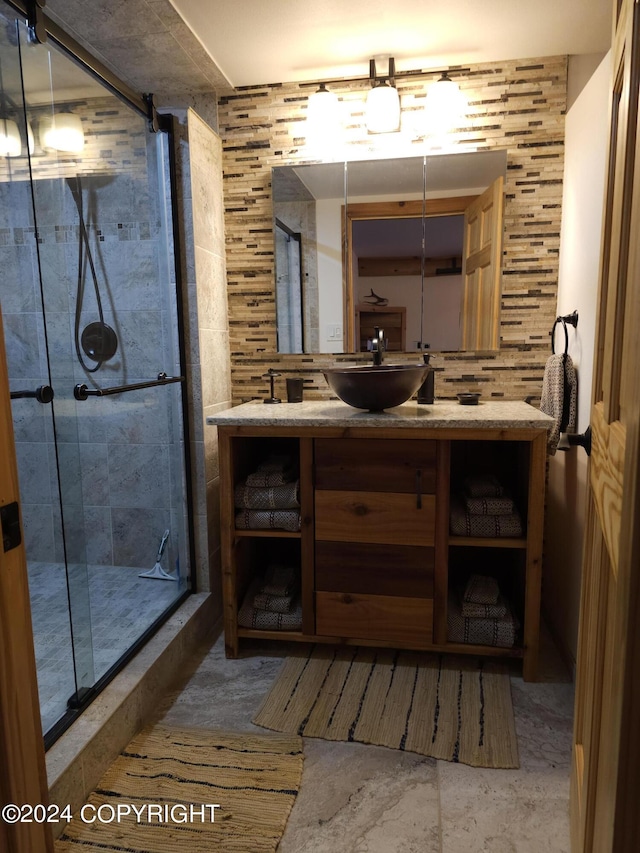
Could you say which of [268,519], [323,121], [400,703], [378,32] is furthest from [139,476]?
[378,32]

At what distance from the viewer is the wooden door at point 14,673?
94 centimetres

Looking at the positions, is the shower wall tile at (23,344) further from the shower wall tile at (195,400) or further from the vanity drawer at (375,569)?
the vanity drawer at (375,569)

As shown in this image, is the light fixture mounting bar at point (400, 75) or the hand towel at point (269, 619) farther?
the light fixture mounting bar at point (400, 75)

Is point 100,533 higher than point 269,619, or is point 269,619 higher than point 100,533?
point 100,533

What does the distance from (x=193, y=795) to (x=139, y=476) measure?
1.30 metres

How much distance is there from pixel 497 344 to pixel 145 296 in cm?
151

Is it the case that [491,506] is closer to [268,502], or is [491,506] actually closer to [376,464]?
[376,464]

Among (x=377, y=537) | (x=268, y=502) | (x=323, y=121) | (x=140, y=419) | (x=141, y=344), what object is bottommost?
(x=377, y=537)

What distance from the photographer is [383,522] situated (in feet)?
6.79

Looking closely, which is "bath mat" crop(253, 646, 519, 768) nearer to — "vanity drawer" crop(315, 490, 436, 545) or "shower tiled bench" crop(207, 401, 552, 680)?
"shower tiled bench" crop(207, 401, 552, 680)

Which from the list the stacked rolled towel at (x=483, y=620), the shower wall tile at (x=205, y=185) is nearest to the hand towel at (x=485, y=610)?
the stacked rolled towel at (x=483, y=620)

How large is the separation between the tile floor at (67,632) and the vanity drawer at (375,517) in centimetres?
82

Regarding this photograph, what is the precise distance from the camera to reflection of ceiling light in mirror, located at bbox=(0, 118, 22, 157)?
5.23ft

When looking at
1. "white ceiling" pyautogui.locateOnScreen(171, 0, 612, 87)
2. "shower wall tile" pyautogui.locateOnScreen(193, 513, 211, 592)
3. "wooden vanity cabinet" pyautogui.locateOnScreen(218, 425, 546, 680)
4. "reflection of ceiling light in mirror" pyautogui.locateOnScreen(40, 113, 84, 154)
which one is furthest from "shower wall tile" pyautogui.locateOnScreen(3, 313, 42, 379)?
"white ceiling" pyautogui.locateOnScreen(171, 0, 612, 87)
